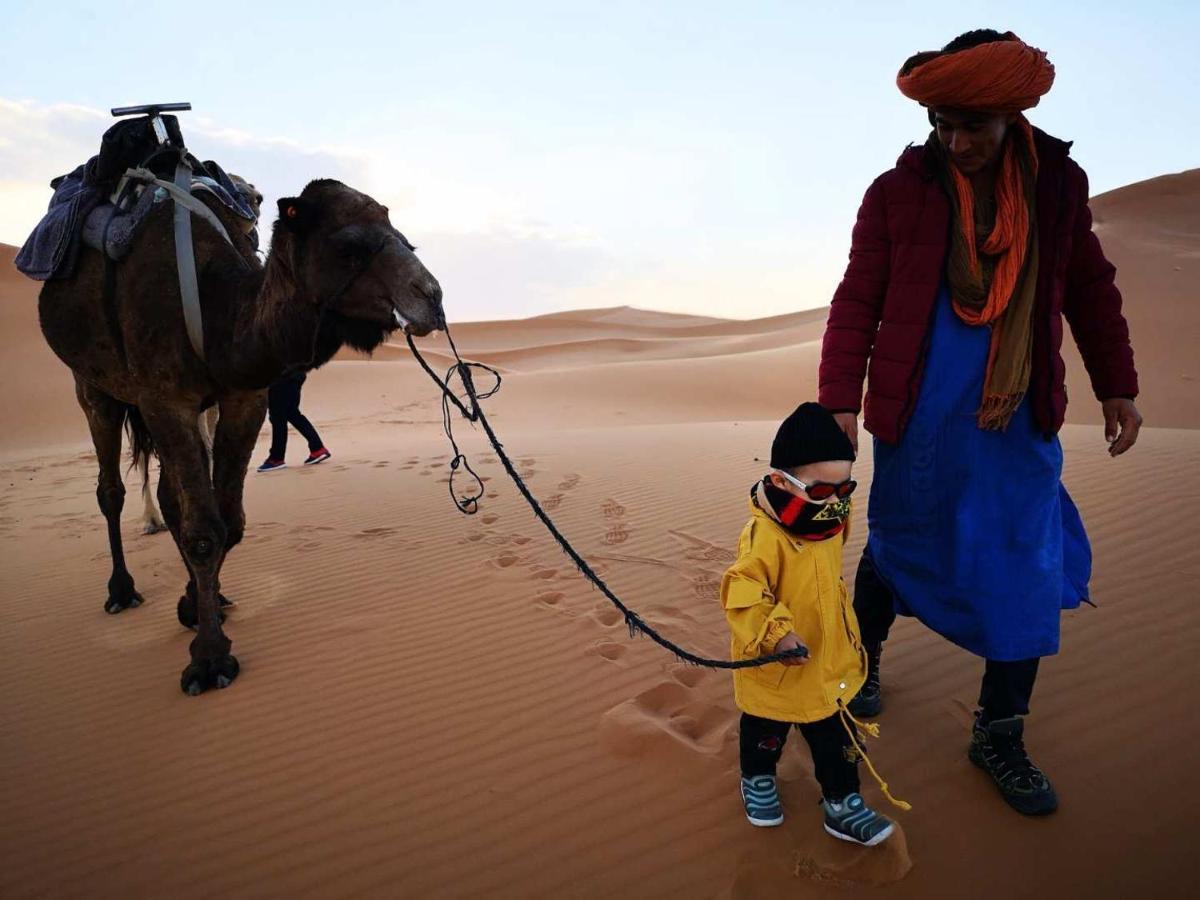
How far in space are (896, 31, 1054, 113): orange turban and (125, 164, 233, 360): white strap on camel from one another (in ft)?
11.2

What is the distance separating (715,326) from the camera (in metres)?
54.8

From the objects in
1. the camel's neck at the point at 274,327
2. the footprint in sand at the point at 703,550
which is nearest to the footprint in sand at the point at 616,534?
the footprint in sand at the point at 703,550

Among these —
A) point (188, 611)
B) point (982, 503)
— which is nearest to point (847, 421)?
point (982, 503)

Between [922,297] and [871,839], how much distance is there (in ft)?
5.99

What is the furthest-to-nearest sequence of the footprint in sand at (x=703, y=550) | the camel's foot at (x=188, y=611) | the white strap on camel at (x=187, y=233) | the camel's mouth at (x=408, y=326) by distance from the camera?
1. the footprint in sand at (x=703, y=550)
2. the camel's foot at (x=188, y=611)
3. the white strap on camel at (x=187, y=233)
4. the camel's mouth at (x=408, y=326)

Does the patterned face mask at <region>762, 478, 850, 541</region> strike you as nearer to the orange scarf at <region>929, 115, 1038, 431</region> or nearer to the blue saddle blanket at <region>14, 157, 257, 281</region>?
the orange scarf at <region>929, 115, 1038, 431</region>

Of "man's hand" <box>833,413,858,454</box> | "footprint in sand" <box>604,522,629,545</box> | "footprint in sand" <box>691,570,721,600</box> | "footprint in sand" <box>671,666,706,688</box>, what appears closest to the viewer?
"man's hand" <box>833,413,858,454</box>

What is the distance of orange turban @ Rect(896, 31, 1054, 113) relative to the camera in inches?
83.4

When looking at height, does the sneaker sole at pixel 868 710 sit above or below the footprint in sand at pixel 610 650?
above

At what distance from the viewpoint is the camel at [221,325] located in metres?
3.06

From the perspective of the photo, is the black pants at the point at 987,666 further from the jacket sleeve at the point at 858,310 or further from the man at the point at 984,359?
the jacket sleeve at the point at 858,310

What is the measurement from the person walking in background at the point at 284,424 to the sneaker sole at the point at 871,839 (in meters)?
8.17

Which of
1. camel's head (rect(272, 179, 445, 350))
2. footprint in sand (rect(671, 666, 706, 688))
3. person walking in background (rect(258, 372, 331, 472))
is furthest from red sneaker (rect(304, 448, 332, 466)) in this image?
footprint in sand (rect(671, 666, 706, 688))

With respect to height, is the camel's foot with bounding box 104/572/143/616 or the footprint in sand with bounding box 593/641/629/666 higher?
the footprint in sand with bounding box 593/641/629/666
